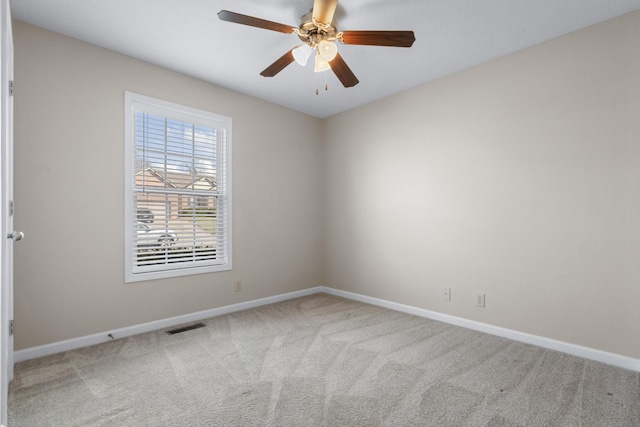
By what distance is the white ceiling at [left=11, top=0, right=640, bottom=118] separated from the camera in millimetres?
2295

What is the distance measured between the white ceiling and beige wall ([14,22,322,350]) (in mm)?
226

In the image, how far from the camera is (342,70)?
251 cm

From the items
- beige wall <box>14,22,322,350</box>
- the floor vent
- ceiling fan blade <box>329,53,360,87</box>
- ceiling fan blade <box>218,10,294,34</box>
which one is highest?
ceiling fan blade <box>218,10,294,34</box>

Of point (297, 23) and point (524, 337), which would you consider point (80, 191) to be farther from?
point (524, 337)

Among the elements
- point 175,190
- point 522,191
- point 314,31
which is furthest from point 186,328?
point 522,191

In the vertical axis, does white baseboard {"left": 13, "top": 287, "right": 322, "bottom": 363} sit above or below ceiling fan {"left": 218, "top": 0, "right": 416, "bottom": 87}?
below

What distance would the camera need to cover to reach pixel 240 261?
385 cm

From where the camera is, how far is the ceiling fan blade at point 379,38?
6.74ft

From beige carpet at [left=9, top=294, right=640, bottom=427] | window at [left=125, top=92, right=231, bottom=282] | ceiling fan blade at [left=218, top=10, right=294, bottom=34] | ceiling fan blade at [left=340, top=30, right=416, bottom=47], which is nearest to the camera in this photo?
beige carpet at [left=9, top=294, right=640, bottom=427]

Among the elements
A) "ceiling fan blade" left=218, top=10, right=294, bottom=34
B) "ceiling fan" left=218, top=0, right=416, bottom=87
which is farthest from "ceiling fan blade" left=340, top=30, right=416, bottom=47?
"ceiling fan blade" left=218, top=10, right=294, bottom=34

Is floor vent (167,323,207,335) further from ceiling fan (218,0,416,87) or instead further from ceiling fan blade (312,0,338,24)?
ceiling fan blade (312,0,338,24)

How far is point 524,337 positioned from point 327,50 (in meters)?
2.87

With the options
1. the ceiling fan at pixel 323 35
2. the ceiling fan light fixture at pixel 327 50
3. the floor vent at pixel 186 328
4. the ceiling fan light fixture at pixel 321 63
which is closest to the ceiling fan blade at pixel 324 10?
the ceiling fan at pixel 323 35

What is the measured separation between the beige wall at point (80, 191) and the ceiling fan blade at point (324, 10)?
6.25 ft
